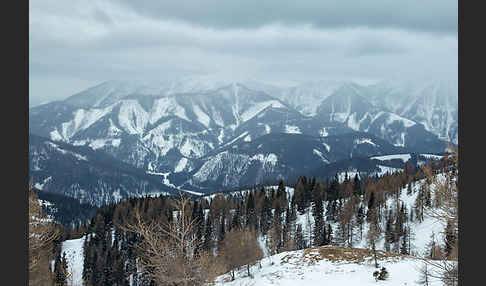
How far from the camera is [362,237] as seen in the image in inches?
5344

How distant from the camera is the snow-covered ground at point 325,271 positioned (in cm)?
5705

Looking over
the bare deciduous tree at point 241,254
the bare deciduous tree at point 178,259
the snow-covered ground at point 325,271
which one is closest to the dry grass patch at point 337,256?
the snow-covered ground at point 325,271

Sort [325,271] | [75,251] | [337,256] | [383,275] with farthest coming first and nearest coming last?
[75,251], [337,256], [325,271], [383,275]

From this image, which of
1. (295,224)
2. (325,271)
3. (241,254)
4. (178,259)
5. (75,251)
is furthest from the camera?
(75,251)

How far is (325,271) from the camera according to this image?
210 feet

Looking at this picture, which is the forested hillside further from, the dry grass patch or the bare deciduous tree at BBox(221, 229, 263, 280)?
the dry grass patch

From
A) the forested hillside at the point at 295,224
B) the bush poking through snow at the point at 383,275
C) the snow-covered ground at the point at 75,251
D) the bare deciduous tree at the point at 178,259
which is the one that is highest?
the bare deciduous tree at the point at 178,259

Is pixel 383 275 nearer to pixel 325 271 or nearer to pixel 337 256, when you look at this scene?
pixel 325 271

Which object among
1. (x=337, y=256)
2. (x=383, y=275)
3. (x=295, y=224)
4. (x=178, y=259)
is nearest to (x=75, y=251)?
(x=295, y=224)

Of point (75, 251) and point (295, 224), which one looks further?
point (75, 251)

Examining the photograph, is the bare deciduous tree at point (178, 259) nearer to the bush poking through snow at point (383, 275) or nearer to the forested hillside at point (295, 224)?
the bush poking through snow at point (383, 275)

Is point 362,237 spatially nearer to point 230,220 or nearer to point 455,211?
point 230,220
